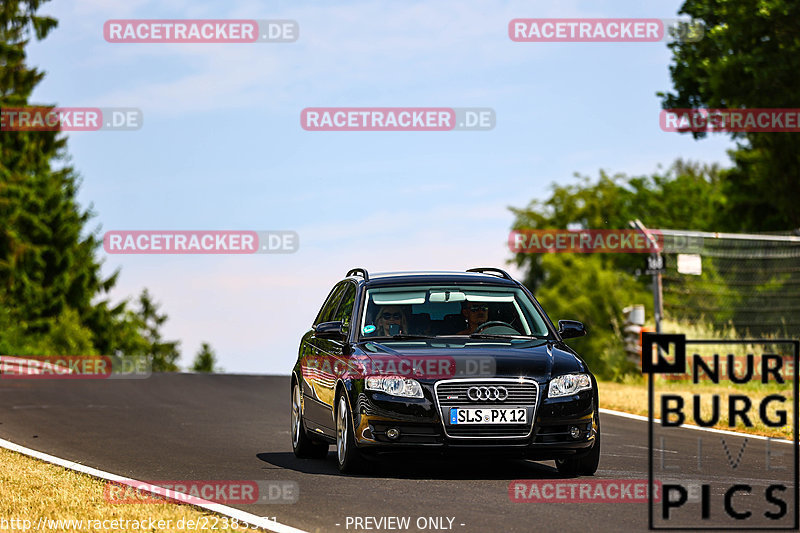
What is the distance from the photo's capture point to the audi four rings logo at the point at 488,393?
1071cm

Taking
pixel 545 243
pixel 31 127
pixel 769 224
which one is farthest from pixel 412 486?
pixel 545 243

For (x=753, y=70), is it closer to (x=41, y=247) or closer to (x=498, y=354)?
(x=498, y=354)

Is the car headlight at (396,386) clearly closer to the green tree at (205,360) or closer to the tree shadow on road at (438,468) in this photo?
the tree shadow on road at (438,468)

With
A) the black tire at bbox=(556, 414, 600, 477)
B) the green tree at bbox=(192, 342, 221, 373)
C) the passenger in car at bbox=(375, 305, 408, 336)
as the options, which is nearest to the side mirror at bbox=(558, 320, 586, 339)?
the black tire at bbox=(556, 414, 600, 477)

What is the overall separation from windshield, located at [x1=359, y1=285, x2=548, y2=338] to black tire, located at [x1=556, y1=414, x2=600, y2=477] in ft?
4.36

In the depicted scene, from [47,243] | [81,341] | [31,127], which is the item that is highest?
[31,127]

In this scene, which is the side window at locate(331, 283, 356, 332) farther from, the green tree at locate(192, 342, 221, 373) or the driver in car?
the green tree at locate(192, 342, 221, 373)

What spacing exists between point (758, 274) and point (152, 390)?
12.7m

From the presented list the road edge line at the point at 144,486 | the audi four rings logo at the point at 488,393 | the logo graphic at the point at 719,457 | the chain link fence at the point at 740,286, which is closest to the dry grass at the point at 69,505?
the road edge line at the point at 144,486

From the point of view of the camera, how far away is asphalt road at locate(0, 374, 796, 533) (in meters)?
8.88

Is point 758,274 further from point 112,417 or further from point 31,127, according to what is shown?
point 31,127

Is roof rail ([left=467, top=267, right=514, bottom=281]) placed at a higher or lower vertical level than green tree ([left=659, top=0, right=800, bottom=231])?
lower

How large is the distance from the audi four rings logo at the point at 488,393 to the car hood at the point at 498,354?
13 cm

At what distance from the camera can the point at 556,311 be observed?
240 ft
